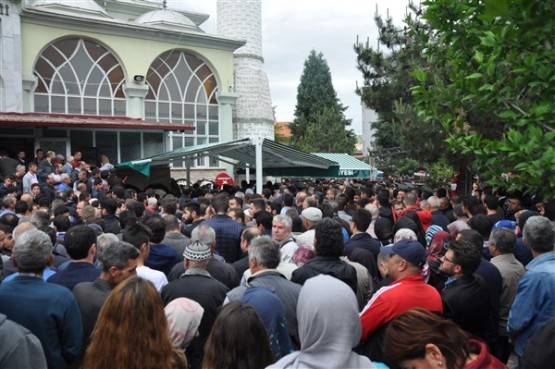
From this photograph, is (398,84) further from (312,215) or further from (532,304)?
(532,304)

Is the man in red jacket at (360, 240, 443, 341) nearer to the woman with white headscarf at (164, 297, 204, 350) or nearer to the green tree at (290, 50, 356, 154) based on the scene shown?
the woman with white headscarf at (164, 297, 204, 350)

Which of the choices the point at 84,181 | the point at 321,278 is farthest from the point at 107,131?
the point at 321,278

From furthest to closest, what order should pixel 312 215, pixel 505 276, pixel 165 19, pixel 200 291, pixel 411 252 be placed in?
pixel 165 19 → pixel 312 215 → pixel 505 276 → pixel 200 291 → pixel 411 252

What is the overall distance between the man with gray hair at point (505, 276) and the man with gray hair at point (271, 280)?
6.81 feet

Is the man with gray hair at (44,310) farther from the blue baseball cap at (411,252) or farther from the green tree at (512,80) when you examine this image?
the green tree at (512,80)

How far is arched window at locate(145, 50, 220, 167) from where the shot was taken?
26.3m

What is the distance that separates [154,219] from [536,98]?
4.70 metres

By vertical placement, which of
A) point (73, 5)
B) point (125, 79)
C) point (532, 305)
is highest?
point (73, 5)

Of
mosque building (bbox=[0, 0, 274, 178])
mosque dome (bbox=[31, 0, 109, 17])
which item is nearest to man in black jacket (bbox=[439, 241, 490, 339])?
mosque building (bbox=[0, 0, 274, 178])

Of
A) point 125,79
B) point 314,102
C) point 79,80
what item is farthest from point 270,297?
point 314,102

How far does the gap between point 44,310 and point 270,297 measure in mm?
1472

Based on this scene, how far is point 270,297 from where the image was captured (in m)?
3.54

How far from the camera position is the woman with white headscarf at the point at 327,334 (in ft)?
8.34

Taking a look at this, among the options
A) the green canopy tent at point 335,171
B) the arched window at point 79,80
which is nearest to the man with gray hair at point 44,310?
the green canopy tent at point 335,171
